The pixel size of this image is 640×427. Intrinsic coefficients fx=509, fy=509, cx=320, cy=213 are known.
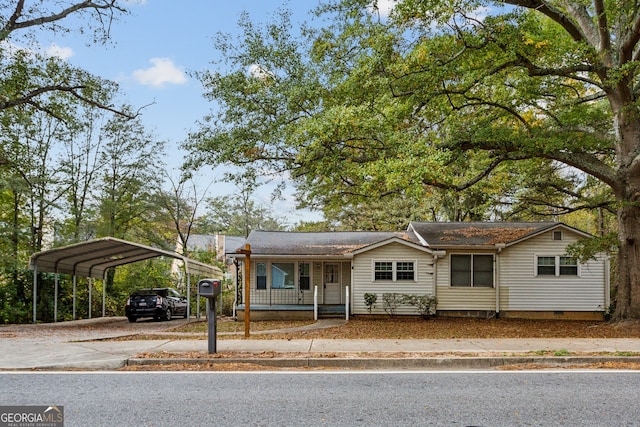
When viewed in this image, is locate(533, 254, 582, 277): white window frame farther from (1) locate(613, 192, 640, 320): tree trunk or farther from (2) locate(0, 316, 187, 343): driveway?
(2) locate(0, 316, 187, 343): driveway

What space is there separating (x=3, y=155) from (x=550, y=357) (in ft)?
73.3

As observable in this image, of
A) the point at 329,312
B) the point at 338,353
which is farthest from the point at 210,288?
the point at 329,312

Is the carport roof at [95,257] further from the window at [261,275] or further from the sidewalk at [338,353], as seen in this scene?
the sidewalk at [338,353]

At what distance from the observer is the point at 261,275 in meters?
22.0

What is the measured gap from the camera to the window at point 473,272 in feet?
69.2

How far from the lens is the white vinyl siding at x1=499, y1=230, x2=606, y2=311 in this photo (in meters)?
20.7

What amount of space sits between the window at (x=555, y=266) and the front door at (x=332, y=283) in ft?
27.2

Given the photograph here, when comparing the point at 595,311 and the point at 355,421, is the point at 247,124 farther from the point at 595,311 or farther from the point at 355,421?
the point at 595,311

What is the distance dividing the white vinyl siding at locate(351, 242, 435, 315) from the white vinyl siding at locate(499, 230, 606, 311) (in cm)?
322

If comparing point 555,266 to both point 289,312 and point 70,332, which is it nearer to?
point 289,312

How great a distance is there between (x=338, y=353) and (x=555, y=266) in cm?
1498

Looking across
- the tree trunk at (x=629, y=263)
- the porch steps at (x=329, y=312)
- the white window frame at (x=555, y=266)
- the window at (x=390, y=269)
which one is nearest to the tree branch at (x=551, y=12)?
the tree trunk at (x=629, y=263)

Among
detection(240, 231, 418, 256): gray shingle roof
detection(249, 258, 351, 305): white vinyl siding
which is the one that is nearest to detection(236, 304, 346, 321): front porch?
detection(249, 258, 351, 305): white vinyl siding

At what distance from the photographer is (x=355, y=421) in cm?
511
